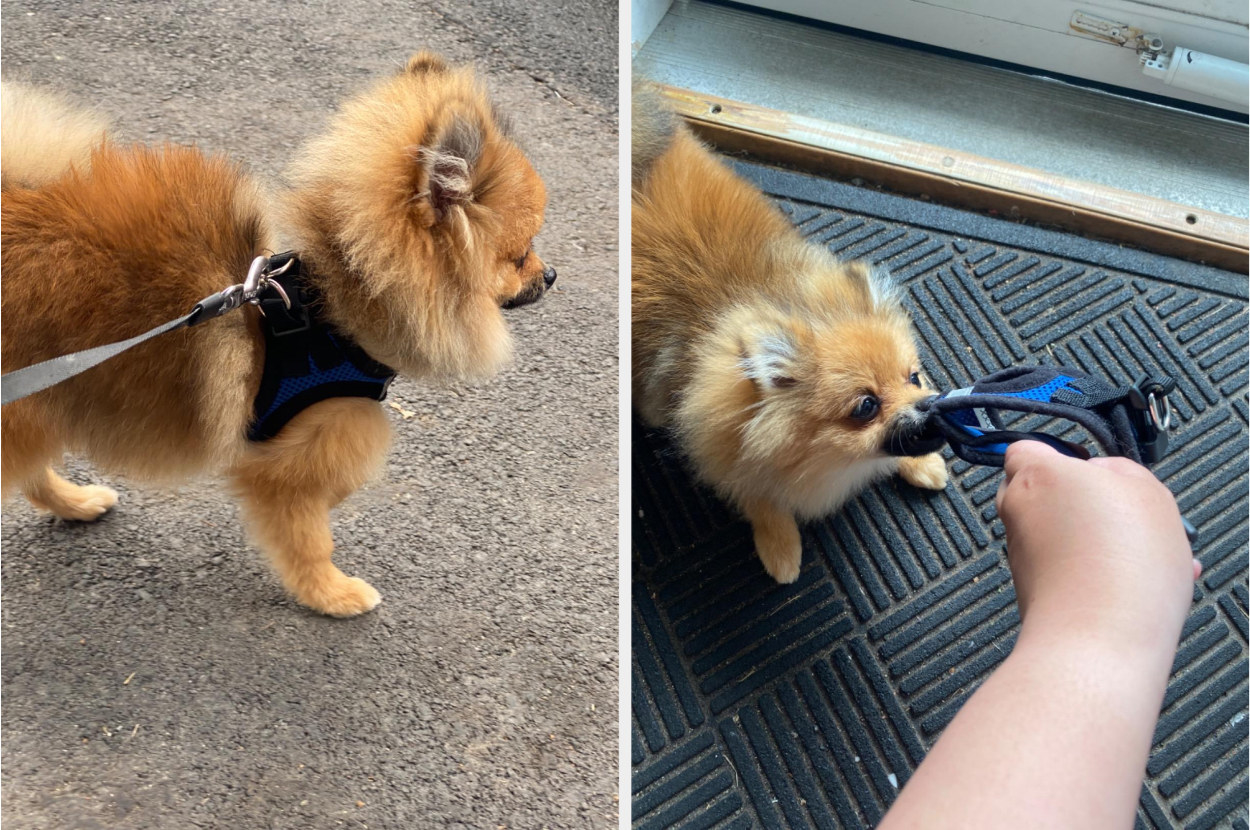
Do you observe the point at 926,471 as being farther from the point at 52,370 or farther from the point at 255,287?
the point at 52,370

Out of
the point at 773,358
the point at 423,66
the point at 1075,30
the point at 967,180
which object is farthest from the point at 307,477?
the point at 1075,30

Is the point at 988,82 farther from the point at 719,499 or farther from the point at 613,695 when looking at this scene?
the point at 613,695

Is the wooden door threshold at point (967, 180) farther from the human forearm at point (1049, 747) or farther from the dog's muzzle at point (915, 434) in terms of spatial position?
the human forearm at point (1049, 747)

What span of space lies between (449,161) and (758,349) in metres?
0.73

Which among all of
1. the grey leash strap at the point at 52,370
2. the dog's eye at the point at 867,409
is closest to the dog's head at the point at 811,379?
the dog's eye at the point at 867,409

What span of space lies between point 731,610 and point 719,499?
298 mm

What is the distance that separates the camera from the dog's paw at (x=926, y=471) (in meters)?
2.09

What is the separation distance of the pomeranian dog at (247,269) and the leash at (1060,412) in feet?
2.94

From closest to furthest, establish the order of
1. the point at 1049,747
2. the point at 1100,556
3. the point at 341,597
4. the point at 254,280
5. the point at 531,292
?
1. the point at 1049,747
2. the point at 1100,556
3. the point at 254,280
4. the point at 531,292
5. the point at 341,597

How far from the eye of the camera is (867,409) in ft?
5.48

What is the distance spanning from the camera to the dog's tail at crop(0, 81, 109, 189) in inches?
57.8

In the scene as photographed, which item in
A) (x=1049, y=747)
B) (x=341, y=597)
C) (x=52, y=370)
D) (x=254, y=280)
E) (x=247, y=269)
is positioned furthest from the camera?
(x=341, y=597)

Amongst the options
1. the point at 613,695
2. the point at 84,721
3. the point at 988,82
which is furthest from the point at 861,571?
the point at 84,721

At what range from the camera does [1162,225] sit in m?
2.39
